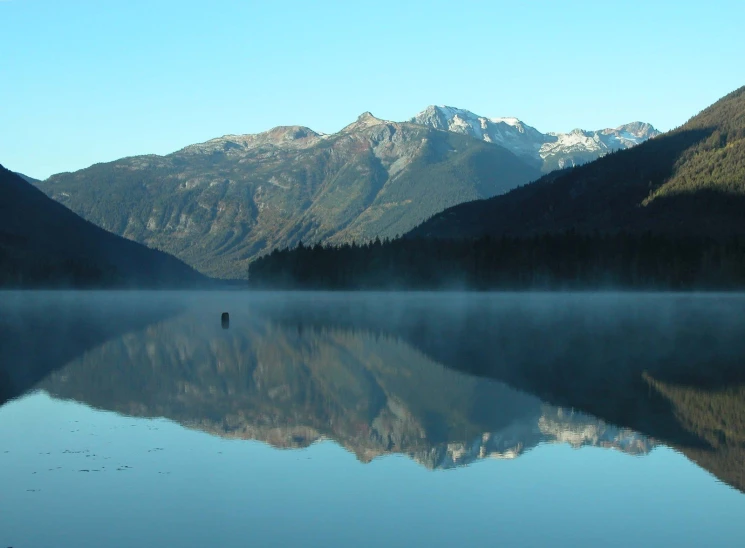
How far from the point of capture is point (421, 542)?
23328 millimetres

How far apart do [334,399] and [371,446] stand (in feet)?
37.5

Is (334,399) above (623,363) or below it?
above

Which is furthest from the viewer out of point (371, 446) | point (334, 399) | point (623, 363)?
point (623, 363)

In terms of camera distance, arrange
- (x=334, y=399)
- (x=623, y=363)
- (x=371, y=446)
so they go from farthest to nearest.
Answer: (x=623, y=363)
(x=334, y=399)
(x=371, y=446)

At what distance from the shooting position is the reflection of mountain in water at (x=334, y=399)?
3572cm

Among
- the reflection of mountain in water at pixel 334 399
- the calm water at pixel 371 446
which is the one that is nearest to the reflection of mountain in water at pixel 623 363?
the calm water at pixel 371 446

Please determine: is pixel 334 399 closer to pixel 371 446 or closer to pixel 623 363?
pixel 371 446

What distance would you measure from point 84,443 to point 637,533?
20.7 meters

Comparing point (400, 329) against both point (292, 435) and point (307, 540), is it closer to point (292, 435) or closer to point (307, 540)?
point (292, 435)

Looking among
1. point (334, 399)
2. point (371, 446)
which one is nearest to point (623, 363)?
point (334, 399)

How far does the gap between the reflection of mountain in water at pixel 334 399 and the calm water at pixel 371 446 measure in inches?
6.5

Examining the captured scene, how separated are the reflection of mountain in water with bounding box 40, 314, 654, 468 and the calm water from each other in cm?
17

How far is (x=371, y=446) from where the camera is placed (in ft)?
115

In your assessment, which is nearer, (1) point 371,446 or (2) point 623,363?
(1) point 371,446
